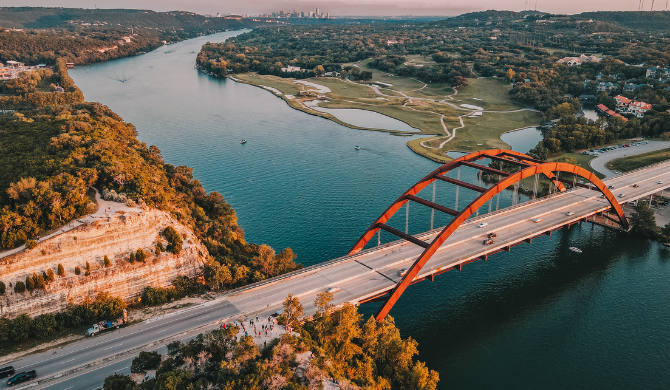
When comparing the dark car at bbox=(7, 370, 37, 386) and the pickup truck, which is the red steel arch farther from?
the dark car at bbox=(7, 370, 37, 386)

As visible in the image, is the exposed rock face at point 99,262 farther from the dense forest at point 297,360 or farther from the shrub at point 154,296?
the dense forest at point 297,360

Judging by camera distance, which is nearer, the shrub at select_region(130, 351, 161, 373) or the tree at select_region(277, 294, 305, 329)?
the shrub at select_region(130, 351, 161, 373)

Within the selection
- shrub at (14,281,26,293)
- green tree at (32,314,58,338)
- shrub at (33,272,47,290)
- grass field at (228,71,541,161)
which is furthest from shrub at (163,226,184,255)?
grass field at (228,71,541,161)

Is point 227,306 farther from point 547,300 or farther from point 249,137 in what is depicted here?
point 249,137

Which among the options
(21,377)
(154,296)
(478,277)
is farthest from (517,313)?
(21,377)

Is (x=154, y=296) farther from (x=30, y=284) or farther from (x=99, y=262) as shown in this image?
(x=30, y=284)

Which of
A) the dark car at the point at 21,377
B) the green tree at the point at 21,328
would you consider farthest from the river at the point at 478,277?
the dark car at the point at 21,377
